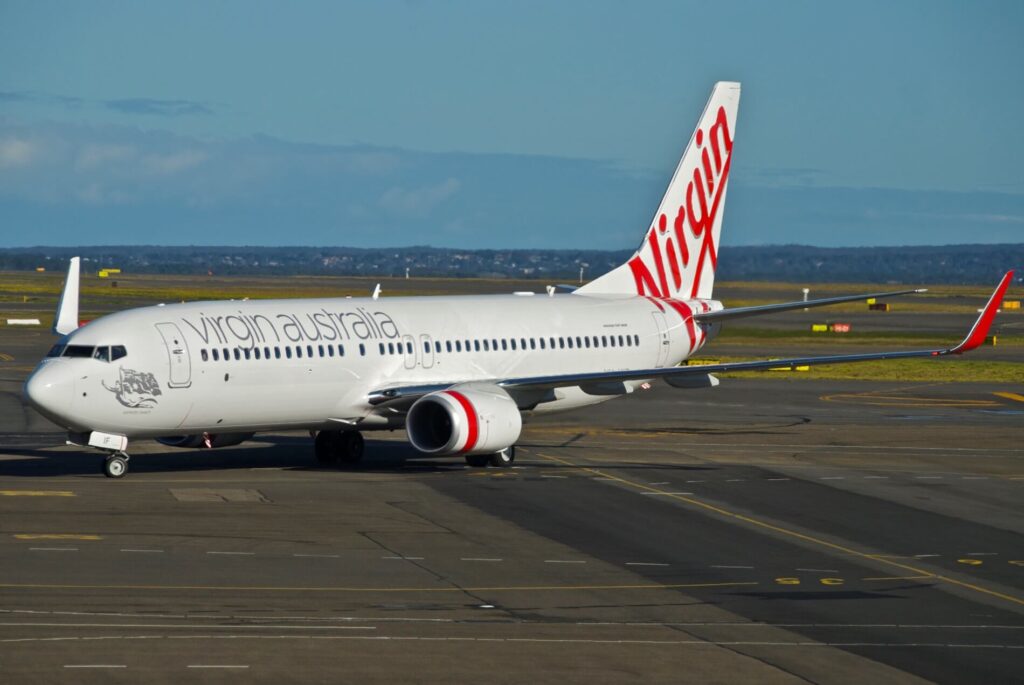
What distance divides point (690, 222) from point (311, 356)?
16733 millimetres

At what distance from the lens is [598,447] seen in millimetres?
50438

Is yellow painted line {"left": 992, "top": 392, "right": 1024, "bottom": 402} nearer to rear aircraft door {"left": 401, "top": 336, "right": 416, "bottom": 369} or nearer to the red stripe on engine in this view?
rear aircraft door {"left": 401, "top": 336, "right": 416, "bottom": 369}

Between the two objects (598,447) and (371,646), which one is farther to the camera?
(598,447)

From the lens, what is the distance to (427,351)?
45.8m

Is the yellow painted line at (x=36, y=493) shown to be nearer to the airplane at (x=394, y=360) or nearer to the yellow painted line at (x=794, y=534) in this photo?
the airplane at (x=394, y=360)

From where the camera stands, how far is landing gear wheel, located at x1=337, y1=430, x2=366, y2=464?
A: 4600 centimetres

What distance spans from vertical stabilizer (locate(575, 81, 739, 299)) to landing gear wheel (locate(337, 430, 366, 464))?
1062 centimetres

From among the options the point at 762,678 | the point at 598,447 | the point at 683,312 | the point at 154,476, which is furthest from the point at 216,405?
the point at 762,678

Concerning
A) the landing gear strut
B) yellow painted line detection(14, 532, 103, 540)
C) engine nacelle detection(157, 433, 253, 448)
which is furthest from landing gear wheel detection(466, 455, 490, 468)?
yellow painted line detection(14, 532, 103, 540)

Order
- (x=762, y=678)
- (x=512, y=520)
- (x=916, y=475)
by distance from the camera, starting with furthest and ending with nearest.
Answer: (x=916, y=475), (x=512, y=520), (x=762, y=678)

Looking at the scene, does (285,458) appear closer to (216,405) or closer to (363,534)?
(216,405)

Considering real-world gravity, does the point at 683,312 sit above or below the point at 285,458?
above

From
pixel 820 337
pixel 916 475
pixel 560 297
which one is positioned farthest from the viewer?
pixel 820 337

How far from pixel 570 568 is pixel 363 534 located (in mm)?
5372
